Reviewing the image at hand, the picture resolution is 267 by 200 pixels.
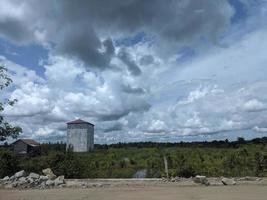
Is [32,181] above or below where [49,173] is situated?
below

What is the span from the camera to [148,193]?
64.8ft

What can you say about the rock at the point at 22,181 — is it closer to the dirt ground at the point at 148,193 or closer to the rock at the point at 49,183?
the rock at the point at 49,183

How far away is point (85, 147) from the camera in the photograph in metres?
57.5

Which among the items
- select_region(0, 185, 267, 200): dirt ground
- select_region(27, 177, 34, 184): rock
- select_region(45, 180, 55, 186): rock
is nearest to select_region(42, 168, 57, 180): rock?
select_region(45, 180, 55, 186): rock

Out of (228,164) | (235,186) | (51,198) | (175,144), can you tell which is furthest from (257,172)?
(175,144)

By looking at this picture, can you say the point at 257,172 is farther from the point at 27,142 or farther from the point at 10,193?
the point at 27,142

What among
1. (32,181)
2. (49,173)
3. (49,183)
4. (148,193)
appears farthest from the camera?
(49,173)

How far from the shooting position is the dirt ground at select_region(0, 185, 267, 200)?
59.5 ft

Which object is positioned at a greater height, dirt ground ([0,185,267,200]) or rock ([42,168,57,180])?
Result: rock ([42,168,57,180])

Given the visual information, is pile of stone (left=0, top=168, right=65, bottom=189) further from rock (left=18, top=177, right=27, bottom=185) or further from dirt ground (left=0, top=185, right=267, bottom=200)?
dirt ground (left=0, top=185, right=267, bottom=200)

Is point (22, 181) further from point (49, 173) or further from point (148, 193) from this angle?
point (148, 193)

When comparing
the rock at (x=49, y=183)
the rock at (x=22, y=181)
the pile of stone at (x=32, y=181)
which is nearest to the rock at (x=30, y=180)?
the pile of stone at (x=32, y=181)

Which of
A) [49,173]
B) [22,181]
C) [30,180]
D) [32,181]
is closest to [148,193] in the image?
[32,181]

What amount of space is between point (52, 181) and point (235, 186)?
9415 millimetres
